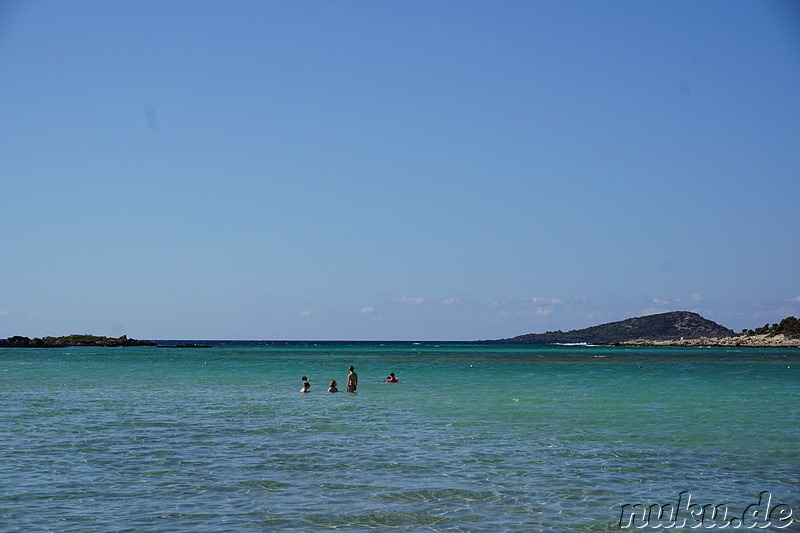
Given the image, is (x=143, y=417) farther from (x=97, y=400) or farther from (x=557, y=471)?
(x=557, y=471)

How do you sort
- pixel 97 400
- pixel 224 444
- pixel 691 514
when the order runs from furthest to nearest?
pixel 97 400
pixel 224 444
pixel 691 514

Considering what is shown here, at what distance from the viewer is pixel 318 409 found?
110 feet

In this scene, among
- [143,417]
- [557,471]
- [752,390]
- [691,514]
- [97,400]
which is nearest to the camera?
[691,514]

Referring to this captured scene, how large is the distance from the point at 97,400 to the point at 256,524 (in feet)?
87.2

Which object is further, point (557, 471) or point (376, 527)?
point (557, 471)

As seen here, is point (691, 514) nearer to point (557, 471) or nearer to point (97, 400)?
point (557, 471)

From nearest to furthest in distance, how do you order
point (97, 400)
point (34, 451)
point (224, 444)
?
point (34, 451)
point (224, 444)
point (97, 400)

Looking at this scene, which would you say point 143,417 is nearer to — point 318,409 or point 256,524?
point 318,409

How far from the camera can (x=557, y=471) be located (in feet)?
60.8

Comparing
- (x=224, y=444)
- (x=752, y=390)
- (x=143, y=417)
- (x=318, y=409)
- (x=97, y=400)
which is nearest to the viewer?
(x=224, y=444)

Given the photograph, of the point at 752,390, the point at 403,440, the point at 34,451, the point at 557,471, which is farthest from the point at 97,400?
the point at 752,390

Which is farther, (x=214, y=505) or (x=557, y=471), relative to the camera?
(x=557, y=471)

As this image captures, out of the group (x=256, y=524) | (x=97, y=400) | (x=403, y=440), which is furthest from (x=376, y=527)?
(x=97, y=400)

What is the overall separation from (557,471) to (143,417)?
17822mm
